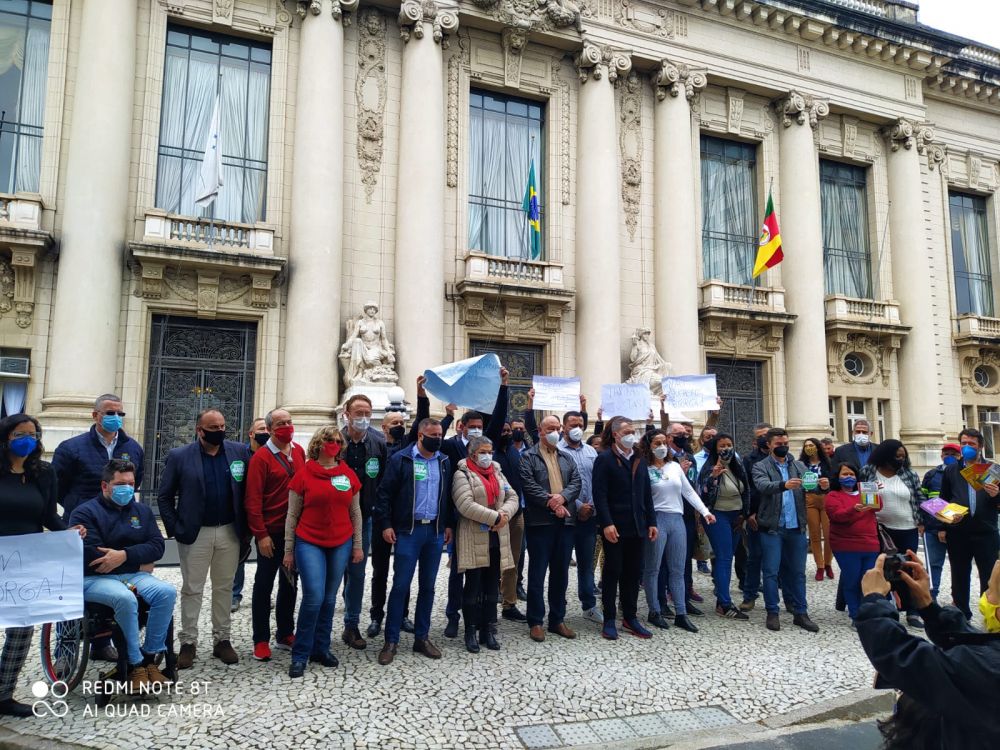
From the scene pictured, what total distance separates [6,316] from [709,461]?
12503 mm

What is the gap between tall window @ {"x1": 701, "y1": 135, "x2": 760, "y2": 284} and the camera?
19.0m

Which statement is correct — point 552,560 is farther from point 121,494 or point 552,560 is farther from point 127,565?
point 121,494

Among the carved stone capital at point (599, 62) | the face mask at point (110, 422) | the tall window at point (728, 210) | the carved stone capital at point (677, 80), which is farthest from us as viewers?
the tall window at point (728, 210)

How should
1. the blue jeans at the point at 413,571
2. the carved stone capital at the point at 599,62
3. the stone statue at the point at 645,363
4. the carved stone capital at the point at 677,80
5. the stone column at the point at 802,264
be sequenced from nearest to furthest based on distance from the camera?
the blue jeans at the point at 413,571, the stone statue at the point at 645,363, the carved stone capital at the point at 599,62, the carved stone capital at the point at 677,80, the stone column at the point at 802,264

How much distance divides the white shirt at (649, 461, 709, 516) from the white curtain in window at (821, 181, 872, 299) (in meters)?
15.4

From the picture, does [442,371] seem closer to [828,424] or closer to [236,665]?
[236,665]

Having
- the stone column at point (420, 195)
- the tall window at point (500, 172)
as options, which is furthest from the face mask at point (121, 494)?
the tall window at point (500, 172)

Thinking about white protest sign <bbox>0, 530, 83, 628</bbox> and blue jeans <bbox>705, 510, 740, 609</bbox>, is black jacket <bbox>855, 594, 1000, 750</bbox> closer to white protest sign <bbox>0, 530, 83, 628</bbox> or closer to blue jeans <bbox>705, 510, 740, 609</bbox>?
white protest sign <bbox>0, 530, 83, 628</bbox>

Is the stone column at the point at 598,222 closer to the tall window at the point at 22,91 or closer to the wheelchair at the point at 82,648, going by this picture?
the tall window at the point at 22,91

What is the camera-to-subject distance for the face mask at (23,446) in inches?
186

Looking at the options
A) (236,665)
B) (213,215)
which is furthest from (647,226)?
(236,665)

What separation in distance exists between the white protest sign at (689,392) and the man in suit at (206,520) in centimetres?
618

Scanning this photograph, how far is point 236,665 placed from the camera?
5.53 metres

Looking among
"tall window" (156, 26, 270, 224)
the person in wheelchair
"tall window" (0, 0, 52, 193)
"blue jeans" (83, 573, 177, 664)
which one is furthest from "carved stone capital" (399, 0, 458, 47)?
"blue jeans" (83, 573, 177, 664)
